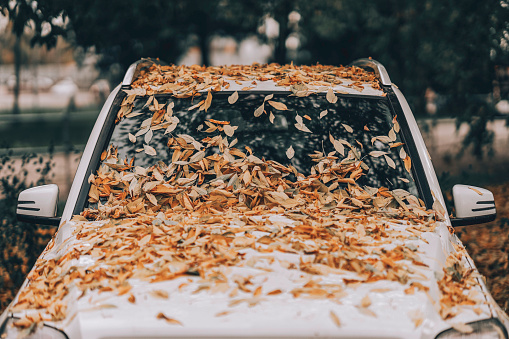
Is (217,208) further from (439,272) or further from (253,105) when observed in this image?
(439,272)

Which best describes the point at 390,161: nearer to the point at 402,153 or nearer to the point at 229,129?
the point at 402,153

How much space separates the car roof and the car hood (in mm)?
1535

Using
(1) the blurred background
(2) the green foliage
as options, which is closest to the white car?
(1) the blurred background

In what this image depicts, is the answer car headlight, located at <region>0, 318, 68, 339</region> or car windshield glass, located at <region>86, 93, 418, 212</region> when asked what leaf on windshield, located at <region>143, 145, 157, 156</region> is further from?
car headlight, located at <region>0, 318, 68, 339</region>

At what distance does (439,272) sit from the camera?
2303 millimetres

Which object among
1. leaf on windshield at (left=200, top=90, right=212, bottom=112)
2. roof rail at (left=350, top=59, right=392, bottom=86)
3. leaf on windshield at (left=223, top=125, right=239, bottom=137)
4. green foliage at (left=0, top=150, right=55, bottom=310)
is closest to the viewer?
leaf on windshield at (left=223, top=125, right=239, bottom=137)

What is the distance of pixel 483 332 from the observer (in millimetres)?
2055

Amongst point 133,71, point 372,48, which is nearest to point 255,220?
point 133,71

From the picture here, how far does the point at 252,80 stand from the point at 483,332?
6.93ft

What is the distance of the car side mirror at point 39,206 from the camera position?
2.99 metres

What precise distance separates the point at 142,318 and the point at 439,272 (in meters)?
1.17

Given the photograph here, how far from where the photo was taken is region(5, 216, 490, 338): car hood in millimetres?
1941

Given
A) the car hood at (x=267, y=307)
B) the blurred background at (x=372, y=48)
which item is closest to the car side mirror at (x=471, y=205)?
the car hood at (x=267, y=307)

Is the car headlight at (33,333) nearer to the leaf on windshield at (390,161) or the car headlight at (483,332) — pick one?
the car headlight at (483,332)
